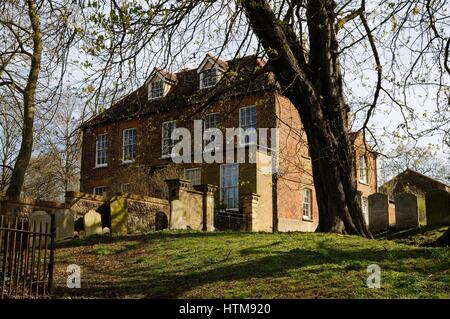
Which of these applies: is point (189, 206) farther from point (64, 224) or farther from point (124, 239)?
point (124, 239)

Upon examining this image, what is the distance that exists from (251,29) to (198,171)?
18697 millimetres

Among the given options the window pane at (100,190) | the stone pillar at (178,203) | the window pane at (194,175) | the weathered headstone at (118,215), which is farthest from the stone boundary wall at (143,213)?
the window pane at (100,190)

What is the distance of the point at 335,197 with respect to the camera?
12539 mm

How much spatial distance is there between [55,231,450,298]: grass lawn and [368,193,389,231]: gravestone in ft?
19.7

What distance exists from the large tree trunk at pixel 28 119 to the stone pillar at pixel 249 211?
33.2 feet

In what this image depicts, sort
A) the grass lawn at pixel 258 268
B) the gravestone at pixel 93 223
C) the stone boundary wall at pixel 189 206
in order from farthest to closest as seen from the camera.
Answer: the stone boundary wall at pixel 189 206, the gravestone at pixel 93 223, the grass lawn at pixel 258 268

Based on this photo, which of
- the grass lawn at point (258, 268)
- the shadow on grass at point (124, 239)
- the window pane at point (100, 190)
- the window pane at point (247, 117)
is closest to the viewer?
the grass lawn at point (258, 268)

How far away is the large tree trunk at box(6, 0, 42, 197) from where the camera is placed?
16.8 meters

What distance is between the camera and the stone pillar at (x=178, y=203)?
60.0 feet

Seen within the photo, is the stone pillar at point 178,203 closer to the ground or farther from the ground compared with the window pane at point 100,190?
closer to the ground

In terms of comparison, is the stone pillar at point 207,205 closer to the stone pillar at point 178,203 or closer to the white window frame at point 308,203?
the stone pillar at point 178,203

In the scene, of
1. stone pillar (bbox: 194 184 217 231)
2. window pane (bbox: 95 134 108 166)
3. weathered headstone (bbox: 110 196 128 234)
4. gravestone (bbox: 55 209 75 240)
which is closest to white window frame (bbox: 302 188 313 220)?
stone pillar (bbox: 194 184 217 231)

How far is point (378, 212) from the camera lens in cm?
1755

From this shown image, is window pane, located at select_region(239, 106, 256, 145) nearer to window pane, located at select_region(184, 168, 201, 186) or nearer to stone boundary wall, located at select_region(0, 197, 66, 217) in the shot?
window pane, located at select_region(184, 168, 201, 186)
